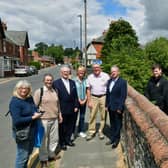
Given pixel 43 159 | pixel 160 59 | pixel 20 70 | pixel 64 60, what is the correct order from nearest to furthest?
1. pixel 43 159
2. pixel 160 59
3. pixel 20 70
4. pixel 64 60

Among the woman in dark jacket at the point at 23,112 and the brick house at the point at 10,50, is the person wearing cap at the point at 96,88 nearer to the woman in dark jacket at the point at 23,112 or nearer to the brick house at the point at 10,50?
the woman in dark jacket at the point at 23,112

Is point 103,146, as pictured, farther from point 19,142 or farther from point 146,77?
point 146,77

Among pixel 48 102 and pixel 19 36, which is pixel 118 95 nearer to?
pixel 48 102

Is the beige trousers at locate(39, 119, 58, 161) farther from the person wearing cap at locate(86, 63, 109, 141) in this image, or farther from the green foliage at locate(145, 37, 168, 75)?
the green foliage at locate(145, 37, 168, 75)

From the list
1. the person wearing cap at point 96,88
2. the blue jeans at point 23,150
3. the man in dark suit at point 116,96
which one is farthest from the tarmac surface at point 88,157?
the blue jeans at point 23,150

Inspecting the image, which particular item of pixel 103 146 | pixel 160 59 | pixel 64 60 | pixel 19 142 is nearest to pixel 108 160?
pixel 103 146

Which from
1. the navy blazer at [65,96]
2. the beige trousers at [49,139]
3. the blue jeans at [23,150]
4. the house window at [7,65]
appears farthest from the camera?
the house window at [7,65]

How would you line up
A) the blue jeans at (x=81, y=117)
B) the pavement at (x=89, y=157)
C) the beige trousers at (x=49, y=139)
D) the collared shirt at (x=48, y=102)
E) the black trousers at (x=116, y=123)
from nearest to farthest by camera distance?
the collared shirt at (x=48, y=102)
the beige trousers at (x=49, y=139)
the pavement at (x=89, y=157)
the black trousers at (x=116, y=123)
the blue jeans at (x=81, y=117)

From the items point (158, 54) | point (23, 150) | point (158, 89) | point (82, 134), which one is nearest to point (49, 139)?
point (23, 150)

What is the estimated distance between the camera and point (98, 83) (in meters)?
7.47

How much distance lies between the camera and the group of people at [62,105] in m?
4.83

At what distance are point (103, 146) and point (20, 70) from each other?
41.1 meters

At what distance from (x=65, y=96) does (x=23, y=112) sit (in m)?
1.92

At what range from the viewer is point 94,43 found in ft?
267
